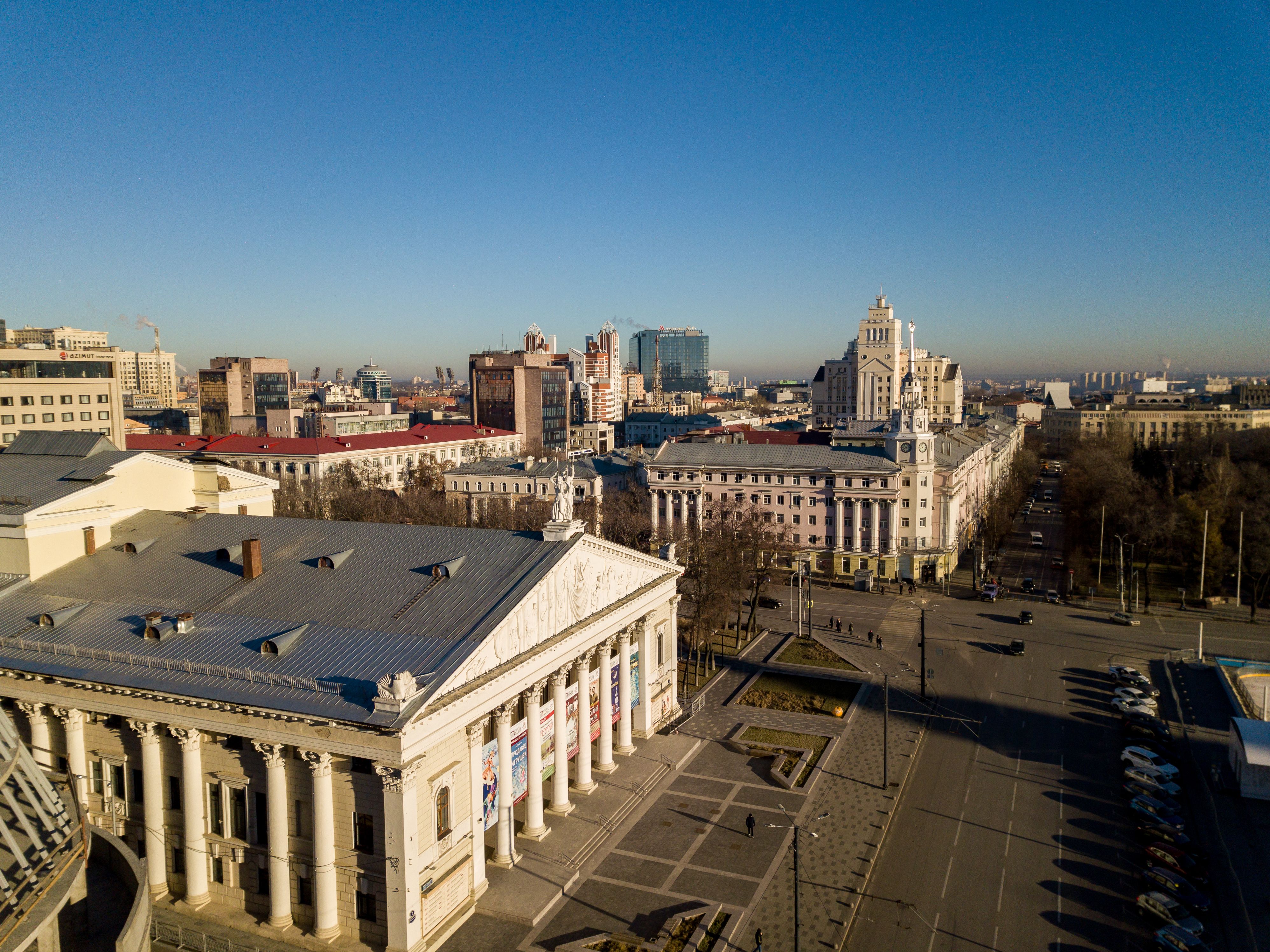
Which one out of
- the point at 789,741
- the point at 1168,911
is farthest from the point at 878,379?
the point at 1168,911

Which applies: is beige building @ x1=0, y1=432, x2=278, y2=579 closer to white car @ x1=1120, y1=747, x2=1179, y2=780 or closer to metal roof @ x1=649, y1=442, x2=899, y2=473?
white car @ x1=1120, y1=747, x2=1179, y2=780

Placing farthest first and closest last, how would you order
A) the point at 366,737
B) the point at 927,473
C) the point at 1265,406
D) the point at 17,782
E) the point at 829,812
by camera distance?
1. the point at 1265,406
2. the point at 927,473
3. the point at 829,812
4. the point at 366,737
5. the point at 17,782

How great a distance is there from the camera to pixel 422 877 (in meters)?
26.9

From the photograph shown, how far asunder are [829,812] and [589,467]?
70888mm

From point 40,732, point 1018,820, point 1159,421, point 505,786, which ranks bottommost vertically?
point 1018,820

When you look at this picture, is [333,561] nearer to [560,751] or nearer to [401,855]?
[560,751]

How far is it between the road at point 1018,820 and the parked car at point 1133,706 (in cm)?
70

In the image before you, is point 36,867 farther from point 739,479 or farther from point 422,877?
point 739,479

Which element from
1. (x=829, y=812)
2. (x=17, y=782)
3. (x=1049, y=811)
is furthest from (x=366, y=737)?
(x=1049, y=811)

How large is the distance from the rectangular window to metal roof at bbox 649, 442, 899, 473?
6568 centimetres

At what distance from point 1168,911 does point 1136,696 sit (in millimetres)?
22648

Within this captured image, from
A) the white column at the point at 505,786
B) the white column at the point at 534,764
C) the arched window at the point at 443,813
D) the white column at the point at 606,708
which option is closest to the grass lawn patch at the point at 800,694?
the white column at the point at 606,708

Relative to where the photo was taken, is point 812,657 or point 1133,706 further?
point 812,657

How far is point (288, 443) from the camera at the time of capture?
120062mm
